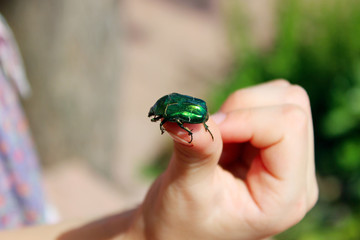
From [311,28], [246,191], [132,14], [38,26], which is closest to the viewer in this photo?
[246,191]

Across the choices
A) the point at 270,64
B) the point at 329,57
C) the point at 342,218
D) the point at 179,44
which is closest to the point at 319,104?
the point at 329,57

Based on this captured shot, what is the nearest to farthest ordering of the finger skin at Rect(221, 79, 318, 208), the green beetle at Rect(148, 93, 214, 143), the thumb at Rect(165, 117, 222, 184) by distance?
the thumb at Rect(165, 117, 222, 184)
the green beetle at Rect(148, 93, 214, 143)
the finger skin at Rect(221, 79, 318, 208)

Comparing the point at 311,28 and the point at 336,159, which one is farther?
the point at 311,28

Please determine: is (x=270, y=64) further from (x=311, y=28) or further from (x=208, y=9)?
(x=208, y=9)

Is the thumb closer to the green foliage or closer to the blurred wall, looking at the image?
the green foliage

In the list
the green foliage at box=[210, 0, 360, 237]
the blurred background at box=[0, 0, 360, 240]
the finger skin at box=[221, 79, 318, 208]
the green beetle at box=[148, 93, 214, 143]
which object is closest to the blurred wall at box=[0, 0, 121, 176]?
the blurred background at box=[0, 0, 360, 240]

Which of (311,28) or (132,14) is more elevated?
(311,28)

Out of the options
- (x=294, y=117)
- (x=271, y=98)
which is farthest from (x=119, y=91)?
(x=294, y=117)
